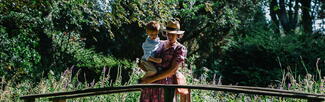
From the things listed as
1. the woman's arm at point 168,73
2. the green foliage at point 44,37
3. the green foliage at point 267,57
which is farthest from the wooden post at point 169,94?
the green foliage at point 267,57

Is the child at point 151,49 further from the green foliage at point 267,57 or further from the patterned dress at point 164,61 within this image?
the green foliage at point 267,57

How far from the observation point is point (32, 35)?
8891 mm

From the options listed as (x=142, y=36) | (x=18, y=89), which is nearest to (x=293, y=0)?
(x=142, y=36)

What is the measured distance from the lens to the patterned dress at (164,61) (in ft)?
11.2

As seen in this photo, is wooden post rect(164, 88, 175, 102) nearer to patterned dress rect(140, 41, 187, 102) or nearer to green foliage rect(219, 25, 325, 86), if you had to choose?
patterned dress rect(140, 41, 187, 102)

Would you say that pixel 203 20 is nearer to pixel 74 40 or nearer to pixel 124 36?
pixel 124 36

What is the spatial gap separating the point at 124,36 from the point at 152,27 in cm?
917

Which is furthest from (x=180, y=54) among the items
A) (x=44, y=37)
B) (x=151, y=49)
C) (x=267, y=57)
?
(x=267, y=57)

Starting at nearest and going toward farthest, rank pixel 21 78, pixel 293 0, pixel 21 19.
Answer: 1. pixel 21 19
2. pixel 21 78
3. pixel 293 0

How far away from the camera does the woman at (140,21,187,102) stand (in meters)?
3.40

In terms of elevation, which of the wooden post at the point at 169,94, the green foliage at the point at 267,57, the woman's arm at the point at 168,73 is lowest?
the wooden post at the point at 169,94

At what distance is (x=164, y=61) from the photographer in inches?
137

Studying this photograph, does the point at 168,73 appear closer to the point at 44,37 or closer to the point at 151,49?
the point at 151,49

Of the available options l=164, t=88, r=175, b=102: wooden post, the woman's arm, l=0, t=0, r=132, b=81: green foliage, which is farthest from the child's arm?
l=0, t=0, r=132, b=81: green foliage
